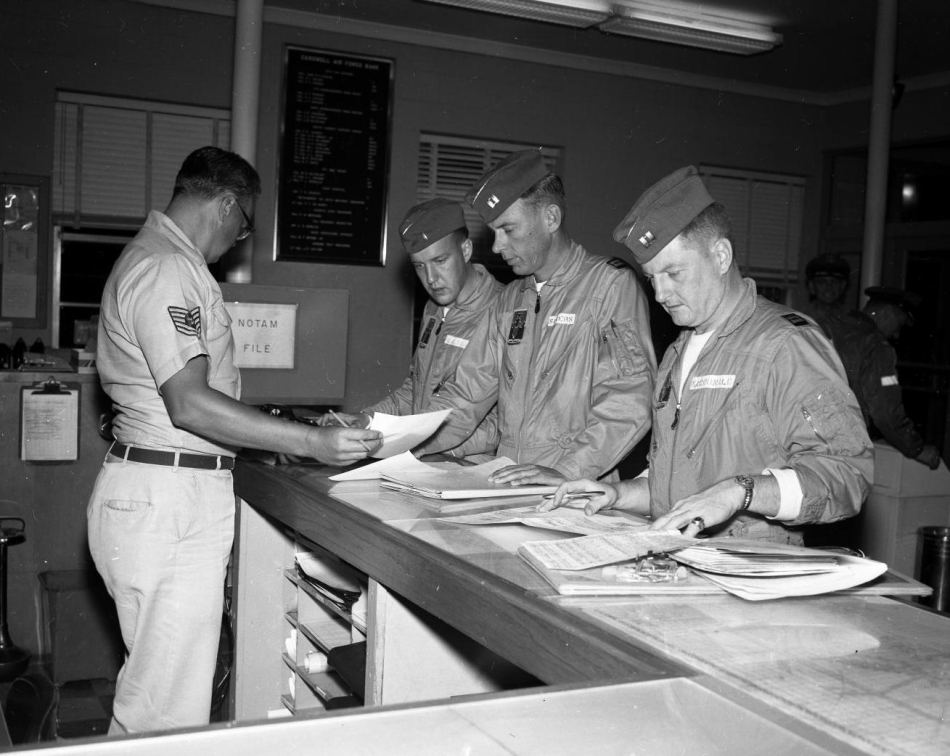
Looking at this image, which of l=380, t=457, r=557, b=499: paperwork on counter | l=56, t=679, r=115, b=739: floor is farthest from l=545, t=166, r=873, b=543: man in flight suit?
l=56, t=679, r=115, b=739: floor

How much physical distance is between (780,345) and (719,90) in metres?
5.70

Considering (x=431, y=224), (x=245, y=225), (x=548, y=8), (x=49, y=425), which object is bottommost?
(x=49, y=425)

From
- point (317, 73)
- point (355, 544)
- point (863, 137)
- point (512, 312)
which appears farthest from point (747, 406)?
point (863, 137)

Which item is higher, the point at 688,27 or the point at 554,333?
the point at 688,27

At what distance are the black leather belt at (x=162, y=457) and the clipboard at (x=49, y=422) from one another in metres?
1.55

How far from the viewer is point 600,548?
1.53 metres

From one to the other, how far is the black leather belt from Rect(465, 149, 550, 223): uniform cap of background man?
1155 millimetres

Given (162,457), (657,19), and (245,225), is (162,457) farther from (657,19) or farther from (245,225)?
(657,19)

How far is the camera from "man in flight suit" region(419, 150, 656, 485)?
9.29ft

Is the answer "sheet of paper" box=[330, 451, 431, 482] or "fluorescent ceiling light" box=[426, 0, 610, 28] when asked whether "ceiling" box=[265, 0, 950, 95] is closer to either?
"fluorescent ceiling light" box=[426, 0, 610, 28]

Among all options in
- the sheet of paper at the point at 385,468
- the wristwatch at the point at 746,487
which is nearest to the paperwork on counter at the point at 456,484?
the sheet of paper at the point at 385,468

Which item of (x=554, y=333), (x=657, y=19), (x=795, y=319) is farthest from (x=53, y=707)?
(x=657, y=19)

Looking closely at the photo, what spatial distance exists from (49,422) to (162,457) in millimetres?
1734

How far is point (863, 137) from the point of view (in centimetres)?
725
